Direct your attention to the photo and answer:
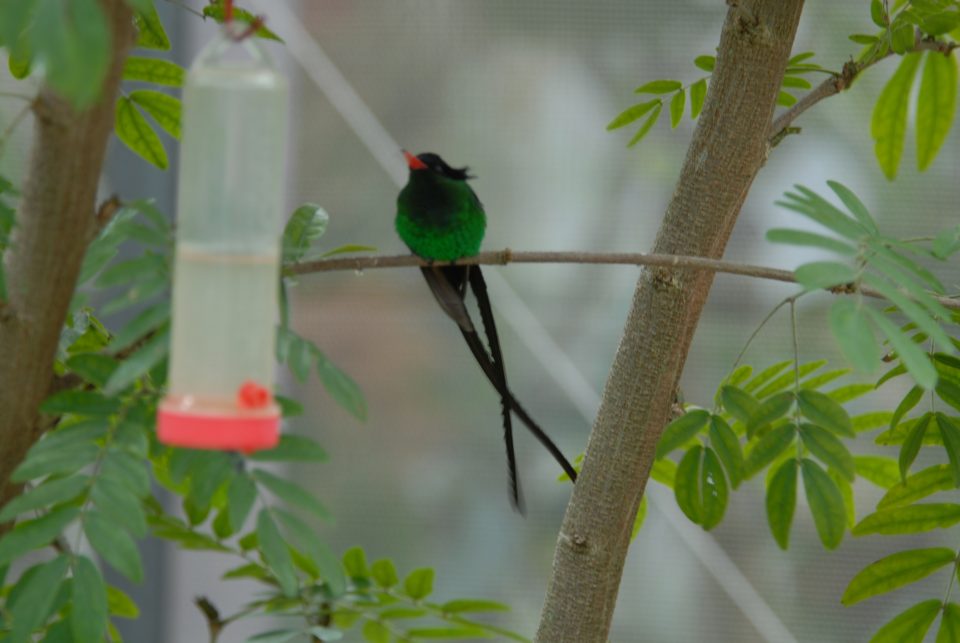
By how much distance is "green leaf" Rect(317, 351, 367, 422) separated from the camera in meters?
0.60

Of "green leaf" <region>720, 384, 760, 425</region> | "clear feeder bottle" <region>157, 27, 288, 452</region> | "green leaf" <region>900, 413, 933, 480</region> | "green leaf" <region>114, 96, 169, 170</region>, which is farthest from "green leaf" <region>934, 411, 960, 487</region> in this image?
"green leaf" <region>114, 96, 169, 170</region>

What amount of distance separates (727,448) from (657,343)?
3.6 inches

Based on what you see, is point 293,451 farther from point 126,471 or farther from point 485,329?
point 485,329

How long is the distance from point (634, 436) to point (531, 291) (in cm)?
93

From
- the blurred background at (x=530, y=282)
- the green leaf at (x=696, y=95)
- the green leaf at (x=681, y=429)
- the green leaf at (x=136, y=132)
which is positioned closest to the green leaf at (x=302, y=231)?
the green leaf at (x=136, y=132)

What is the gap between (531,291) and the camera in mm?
1745

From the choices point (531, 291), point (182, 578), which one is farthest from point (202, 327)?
point (182, 578)

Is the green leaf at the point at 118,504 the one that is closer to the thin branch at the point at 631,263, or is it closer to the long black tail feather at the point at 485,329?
the thin branch at the point at 631,263

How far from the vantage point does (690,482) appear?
83 centimetres

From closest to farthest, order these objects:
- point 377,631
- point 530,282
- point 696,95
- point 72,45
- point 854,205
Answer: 1. point 72,45
2. point 854,205
3. point 377,631
4. point 696,95
5. point 530,282

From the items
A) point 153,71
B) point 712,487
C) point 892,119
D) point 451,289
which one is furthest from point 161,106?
point 892,119

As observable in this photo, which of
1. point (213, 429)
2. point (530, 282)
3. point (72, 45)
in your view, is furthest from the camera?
point (530, 282)

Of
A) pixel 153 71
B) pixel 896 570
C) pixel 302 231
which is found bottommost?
pixel 896 570

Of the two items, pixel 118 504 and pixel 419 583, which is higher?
pixel 118 504
